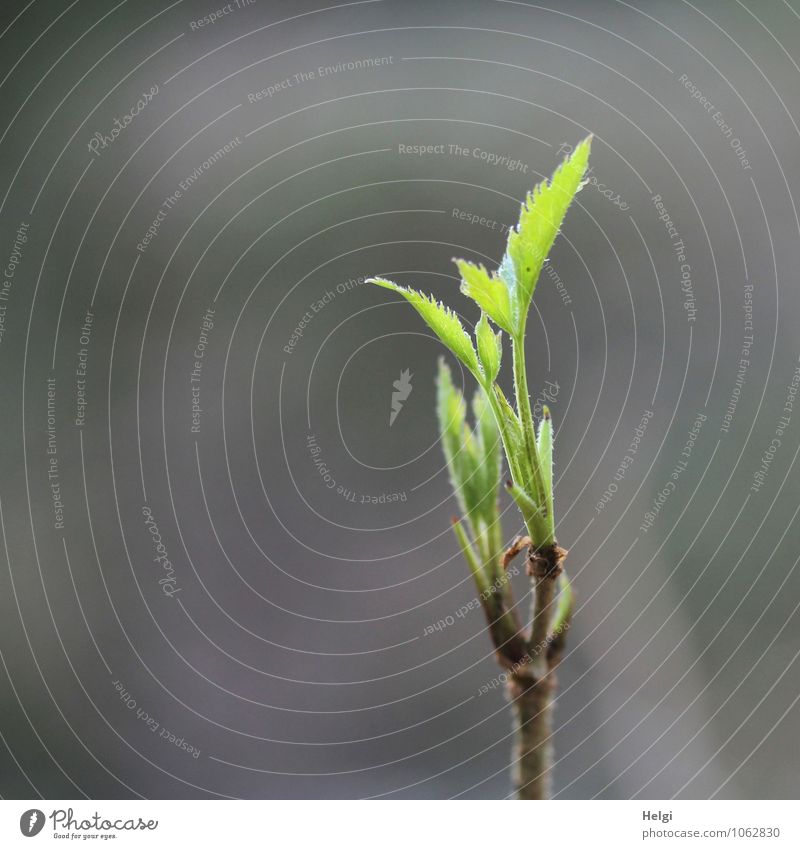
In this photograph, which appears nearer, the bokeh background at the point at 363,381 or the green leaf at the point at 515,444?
the green leaf at the point at 515,444

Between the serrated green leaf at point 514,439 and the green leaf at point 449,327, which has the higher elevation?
the green leaf at point 449,327

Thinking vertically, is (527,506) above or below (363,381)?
below

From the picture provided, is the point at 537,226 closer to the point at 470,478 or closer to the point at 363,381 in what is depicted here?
the point at 470,478

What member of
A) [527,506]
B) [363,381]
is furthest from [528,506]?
[363,381]

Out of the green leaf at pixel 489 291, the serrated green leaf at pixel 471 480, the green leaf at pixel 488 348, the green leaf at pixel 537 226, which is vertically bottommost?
the serrated green leaf at pixel 471 480

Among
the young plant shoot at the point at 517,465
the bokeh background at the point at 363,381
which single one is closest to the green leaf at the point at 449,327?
the young plant shoot at the point at 517,465

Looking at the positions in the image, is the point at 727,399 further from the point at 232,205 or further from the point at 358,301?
the point at 232,205

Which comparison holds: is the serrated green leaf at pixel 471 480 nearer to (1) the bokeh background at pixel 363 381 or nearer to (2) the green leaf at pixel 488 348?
(2) the green leaf at pixel 488 348

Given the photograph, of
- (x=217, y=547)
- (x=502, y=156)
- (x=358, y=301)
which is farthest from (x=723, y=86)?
(x=217, y=547)
